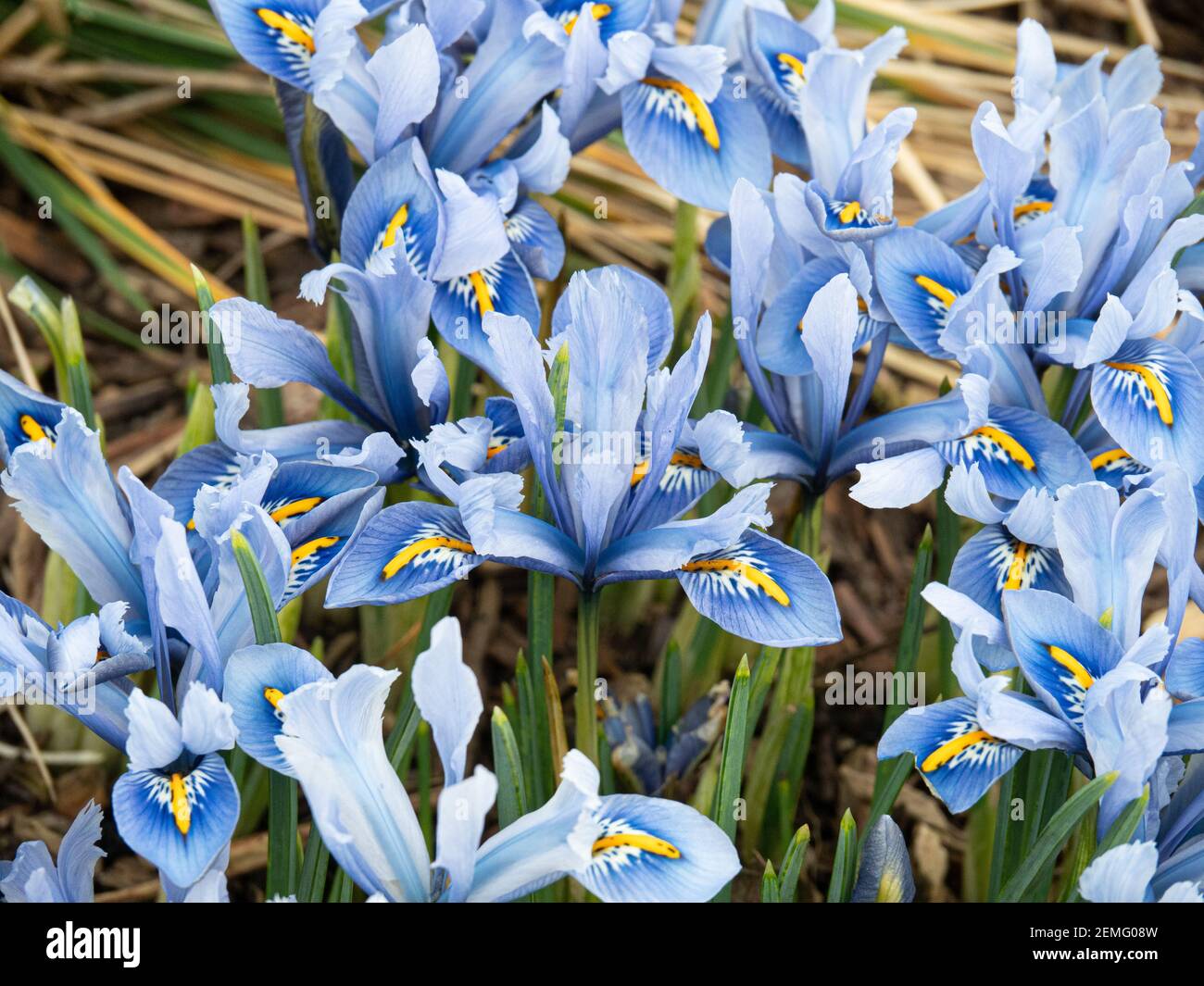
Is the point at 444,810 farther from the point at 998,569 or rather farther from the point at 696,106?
the point at 696,106

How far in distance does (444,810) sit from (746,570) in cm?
52

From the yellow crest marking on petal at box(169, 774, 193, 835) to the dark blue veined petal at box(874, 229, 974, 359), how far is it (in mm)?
1044

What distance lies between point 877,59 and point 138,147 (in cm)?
Result: 182

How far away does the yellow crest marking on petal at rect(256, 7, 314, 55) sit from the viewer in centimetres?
186

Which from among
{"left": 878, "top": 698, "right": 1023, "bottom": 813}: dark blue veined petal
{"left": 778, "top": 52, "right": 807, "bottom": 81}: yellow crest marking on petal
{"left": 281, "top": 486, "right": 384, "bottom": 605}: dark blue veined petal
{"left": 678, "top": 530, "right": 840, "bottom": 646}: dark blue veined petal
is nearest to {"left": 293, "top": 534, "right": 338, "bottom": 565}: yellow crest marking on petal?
{"left": 281, "top": 486, "right": 384, "bottom": 605}: dark blue veined petal

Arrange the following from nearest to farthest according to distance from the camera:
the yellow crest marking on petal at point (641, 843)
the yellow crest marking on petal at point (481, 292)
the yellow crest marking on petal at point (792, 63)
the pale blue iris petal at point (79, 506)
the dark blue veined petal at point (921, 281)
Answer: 1. the yellow crest marking on petal at point (641, 843)
2. the pale blue iris petal at point (79, 506)
3. the dark blue veined petal at point (921, 281)
4. the yellow crest marking on petal at point (481, 292)
5. the yellow crest marking on petal at point (792, 63)

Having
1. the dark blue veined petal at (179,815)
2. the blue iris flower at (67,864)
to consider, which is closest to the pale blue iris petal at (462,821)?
the dark blue veined petal at (179,815)

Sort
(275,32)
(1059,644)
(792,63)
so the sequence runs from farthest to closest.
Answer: (792,63) < (275,32) < (1059,644)

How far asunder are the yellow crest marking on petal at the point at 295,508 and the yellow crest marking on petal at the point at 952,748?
0.81m

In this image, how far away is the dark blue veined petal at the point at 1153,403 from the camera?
5.25ft

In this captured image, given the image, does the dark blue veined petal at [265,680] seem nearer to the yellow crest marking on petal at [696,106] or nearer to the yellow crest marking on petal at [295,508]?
the yellow crest marking on petal at [295,508]

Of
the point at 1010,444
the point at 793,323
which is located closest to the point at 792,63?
the point at 793,323

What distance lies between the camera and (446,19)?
71.5 inches

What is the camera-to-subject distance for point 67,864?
1.43 meters
